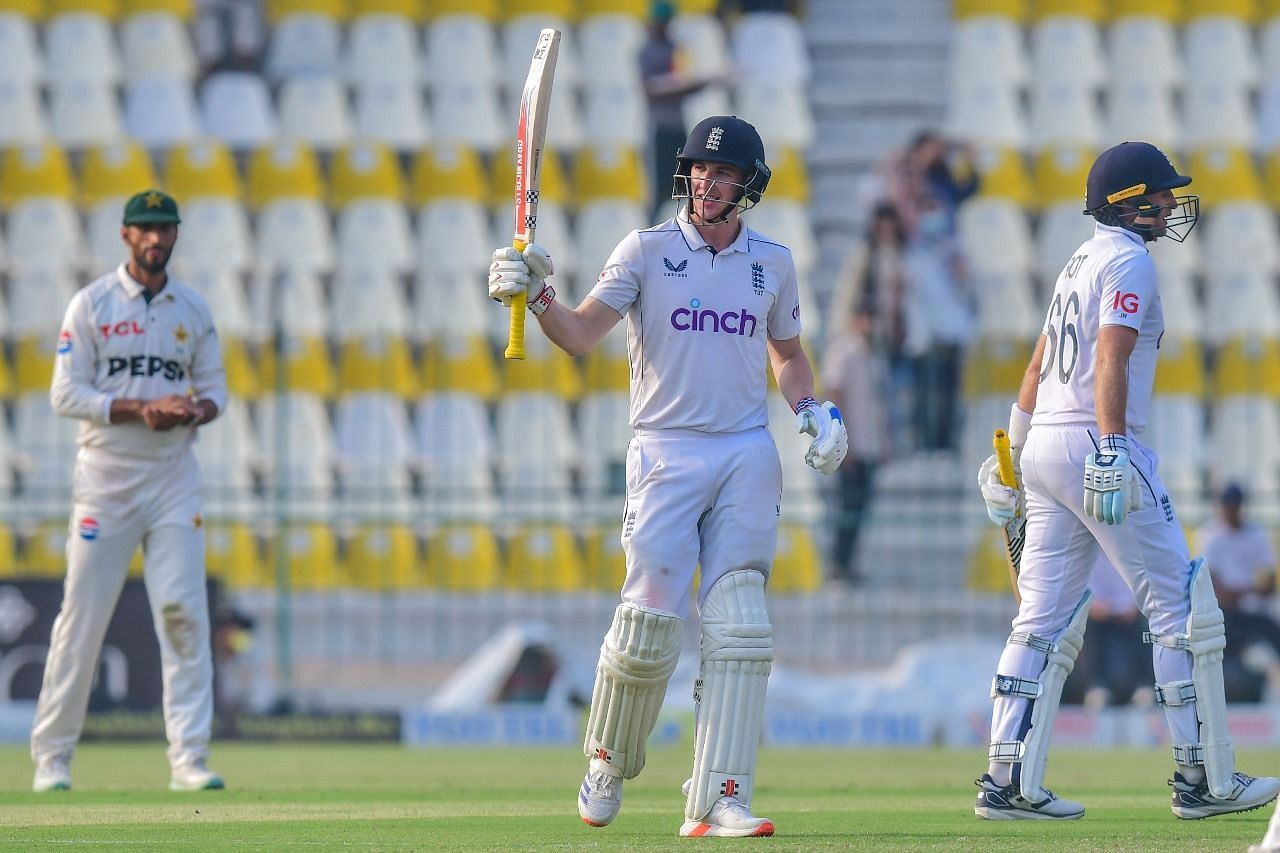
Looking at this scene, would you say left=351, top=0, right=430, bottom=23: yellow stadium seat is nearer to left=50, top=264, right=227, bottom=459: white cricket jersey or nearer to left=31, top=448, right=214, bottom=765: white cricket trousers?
left=50, top=264, right=227, bottom=459: white cricket jersey

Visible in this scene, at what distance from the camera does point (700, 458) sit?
6609 millimetres

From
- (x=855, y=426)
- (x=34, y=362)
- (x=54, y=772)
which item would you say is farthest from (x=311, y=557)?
(x=54, y=772)

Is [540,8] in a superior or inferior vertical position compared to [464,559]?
superior

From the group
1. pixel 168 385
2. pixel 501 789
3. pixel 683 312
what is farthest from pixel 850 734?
pixel 683 312

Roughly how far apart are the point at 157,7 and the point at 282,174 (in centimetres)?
240

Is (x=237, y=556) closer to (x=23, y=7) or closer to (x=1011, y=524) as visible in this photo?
(x=23, y=7)

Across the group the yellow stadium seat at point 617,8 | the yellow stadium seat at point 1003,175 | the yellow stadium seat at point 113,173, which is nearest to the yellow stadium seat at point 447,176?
the yellow stadium seat at point 617,8

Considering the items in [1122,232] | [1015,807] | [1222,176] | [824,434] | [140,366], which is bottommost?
[1015,807]

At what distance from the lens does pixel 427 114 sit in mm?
18297

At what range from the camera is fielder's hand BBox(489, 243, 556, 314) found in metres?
6.35

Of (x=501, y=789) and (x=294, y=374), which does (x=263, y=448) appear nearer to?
(x=294, y=374)

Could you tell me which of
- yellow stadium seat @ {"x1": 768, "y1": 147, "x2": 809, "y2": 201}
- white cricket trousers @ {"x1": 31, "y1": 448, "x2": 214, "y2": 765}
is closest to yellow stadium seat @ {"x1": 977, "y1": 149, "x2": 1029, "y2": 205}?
yellow stadium seat @ {"x1": 768, "y1": 147, "x2": 809, "y2": 201}

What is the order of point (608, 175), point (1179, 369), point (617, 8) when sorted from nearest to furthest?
point (1179, 369), point (608, 175), point (617, 8)

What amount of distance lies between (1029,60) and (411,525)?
7.74 meters
